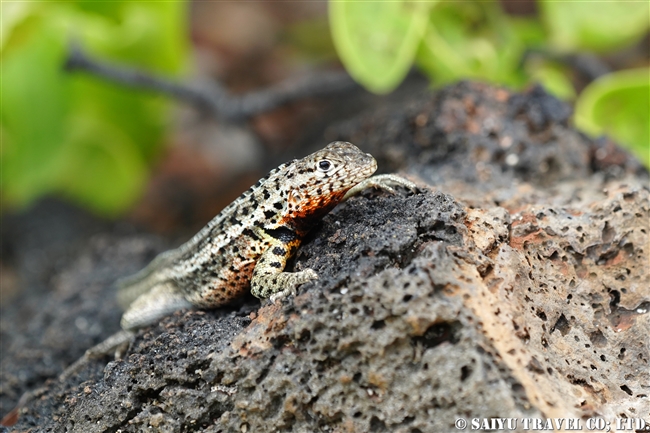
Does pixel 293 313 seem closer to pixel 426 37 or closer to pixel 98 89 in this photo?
pixel 426 37

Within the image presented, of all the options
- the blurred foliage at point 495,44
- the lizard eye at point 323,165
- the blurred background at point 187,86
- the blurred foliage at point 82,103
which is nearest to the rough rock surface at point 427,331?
the lizard eye at point 323,165

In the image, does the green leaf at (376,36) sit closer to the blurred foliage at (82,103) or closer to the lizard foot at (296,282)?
the blurred foliage at (82,103)

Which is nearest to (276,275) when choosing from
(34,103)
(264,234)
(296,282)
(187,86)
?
(296,282)

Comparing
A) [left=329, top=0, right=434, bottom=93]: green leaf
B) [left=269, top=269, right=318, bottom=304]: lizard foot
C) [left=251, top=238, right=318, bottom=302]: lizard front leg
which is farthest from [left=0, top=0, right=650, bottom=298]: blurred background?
[left=269, top=269, right=318, bottom=304]: lizard foot

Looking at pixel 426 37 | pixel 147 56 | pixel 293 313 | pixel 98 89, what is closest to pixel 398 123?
pixel 426 37

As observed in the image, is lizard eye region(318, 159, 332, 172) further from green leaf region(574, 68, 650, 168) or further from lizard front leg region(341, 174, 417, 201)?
green leaf region(574, 68, 650, 168)

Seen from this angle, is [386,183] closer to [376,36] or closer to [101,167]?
[376,36]
